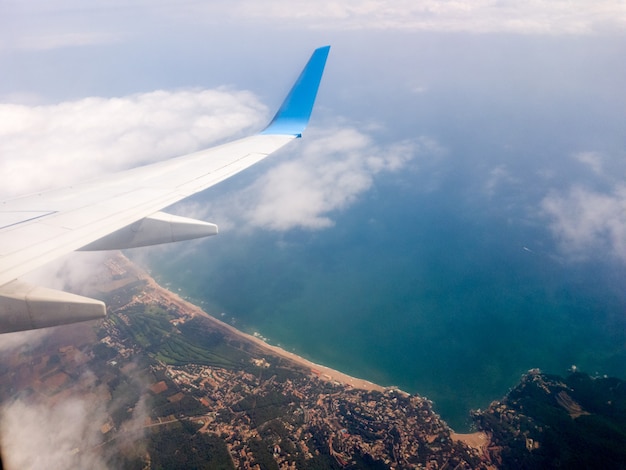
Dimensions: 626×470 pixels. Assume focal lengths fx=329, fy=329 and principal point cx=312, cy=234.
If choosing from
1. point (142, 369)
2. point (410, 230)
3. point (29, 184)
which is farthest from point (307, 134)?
point (142, 369)

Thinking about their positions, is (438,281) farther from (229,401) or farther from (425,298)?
(229,401)

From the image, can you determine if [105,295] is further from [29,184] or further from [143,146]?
[143,146]

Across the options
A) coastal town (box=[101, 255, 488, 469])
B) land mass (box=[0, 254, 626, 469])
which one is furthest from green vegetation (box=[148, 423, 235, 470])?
coastal town (box=[101, 255, 488, 469])

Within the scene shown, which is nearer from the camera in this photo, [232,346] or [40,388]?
[40,388]

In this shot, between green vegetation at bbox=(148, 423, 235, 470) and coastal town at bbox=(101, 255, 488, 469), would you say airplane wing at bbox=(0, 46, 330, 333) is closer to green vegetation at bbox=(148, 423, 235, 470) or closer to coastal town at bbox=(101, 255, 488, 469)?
green vegetation at bbox=(148, 423, 235, 470)

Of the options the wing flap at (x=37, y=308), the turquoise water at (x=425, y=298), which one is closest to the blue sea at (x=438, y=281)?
the turquoise water at (x=425, y=298)

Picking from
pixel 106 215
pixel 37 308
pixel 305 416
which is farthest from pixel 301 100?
pixel 305 416

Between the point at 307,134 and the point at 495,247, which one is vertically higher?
the point at 307,134

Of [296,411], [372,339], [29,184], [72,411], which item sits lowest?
[372,339]
